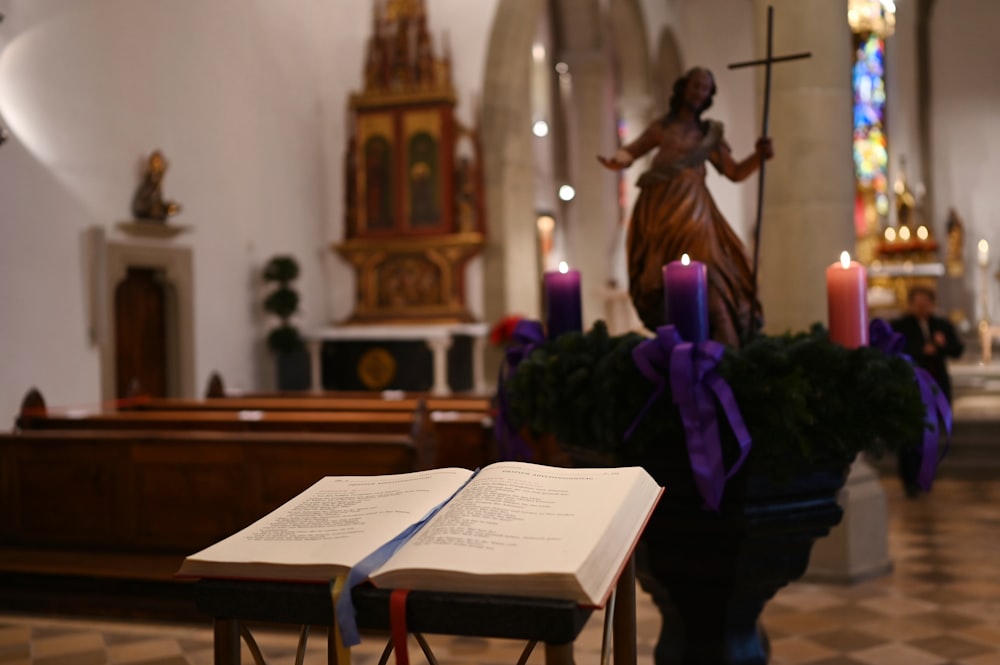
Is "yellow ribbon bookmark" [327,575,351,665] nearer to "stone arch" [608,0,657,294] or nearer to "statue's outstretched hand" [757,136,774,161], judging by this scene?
"statue's outstretched hand" [757,136,774,161]

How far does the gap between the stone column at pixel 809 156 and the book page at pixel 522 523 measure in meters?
3.69

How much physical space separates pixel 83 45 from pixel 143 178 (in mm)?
1325

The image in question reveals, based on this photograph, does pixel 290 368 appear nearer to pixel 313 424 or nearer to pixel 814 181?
pixel 313 424

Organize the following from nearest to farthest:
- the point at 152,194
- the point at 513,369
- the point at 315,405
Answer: the point at 513,369 < the point at 315,405 < the point at 152,194

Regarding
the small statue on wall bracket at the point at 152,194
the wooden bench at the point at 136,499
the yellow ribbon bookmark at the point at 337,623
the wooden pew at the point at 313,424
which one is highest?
the small statue on wall bracket at the point at 152,194

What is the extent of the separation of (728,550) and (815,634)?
80.2 inches

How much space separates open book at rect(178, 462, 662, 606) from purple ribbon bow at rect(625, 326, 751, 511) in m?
Result: 0.58

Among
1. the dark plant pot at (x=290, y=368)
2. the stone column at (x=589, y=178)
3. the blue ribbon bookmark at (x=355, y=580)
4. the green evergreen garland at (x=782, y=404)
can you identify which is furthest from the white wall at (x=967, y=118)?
the blue ribbon bookmark at (x=355, y=580)

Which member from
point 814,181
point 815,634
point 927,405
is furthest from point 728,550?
point 814,181

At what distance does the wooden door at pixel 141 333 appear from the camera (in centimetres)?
1045

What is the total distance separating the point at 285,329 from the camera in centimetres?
1198

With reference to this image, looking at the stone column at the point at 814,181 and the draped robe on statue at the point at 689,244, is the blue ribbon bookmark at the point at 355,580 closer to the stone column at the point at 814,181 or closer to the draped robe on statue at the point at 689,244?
the draped robe on statue at the point at 689,244

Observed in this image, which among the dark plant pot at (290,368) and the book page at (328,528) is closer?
the book page at (328,528)

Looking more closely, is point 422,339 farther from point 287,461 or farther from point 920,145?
point 920,145
